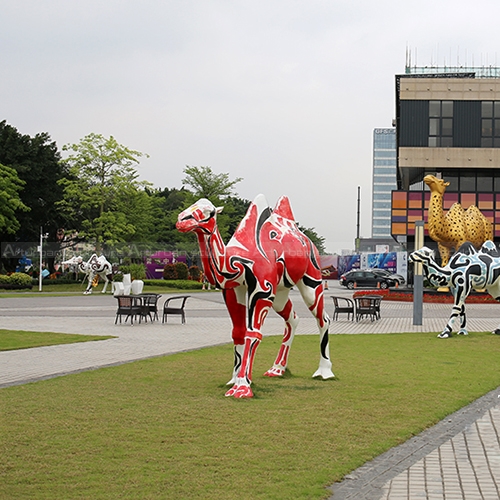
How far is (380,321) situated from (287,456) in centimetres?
1741

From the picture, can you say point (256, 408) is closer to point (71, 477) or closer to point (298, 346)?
point (71, 477)

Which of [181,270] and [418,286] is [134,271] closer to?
[181,270]

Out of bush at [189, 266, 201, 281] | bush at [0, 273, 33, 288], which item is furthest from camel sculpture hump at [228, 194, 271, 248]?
bush at [189, 266, 201, 281]

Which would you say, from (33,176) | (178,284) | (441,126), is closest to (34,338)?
(178,284)

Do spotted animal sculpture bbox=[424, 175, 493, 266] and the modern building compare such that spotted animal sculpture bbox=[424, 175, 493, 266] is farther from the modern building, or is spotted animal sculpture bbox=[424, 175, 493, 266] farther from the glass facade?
the glass facade

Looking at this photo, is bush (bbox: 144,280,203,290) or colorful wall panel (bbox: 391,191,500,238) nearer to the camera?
colorful wall panel (bbox: 391,191,500,238)

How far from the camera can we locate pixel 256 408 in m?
8.48

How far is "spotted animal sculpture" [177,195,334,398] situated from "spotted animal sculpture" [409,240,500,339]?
8.46 metres

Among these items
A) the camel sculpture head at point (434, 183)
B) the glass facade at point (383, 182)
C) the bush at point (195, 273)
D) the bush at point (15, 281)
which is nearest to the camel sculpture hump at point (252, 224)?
the camel sculpture head at point (434, 183)

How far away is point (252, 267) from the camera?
9188mm

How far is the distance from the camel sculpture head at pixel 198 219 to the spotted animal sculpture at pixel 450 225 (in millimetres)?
23626

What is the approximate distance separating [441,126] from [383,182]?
120196 mm

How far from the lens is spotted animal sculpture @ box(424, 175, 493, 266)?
105ft

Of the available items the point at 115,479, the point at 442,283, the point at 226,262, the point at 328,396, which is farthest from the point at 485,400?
the point at 442,283
